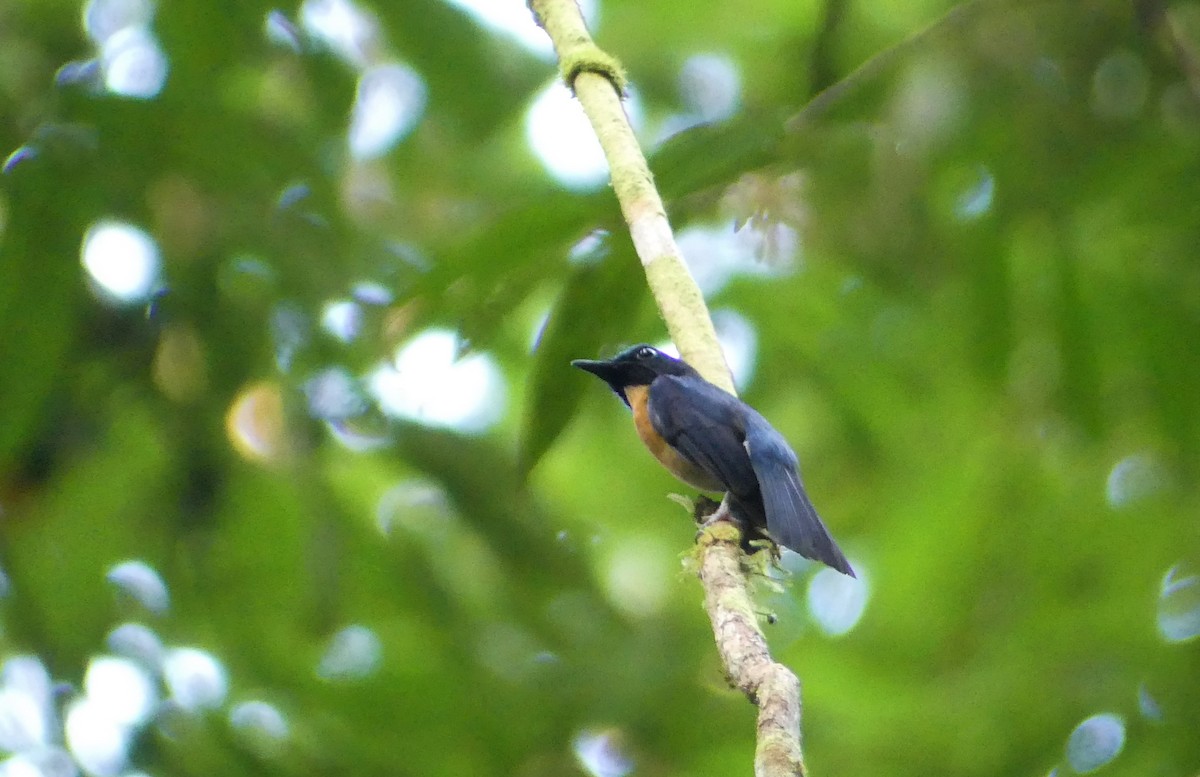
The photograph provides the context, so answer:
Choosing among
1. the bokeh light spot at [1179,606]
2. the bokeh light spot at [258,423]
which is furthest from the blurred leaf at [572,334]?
the bokeh light spot at [1179,606]

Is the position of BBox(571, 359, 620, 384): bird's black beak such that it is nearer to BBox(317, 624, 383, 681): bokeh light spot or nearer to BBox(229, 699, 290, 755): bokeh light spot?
BBox(317, 624, 383, 681): bokeh light spot

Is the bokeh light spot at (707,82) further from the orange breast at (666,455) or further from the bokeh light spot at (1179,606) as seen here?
the bokeh light spot at (1179,606)

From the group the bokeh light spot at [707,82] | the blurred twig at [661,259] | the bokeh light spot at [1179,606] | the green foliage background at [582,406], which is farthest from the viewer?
the bokeh light spot at [707,82]

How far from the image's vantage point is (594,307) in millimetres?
2945

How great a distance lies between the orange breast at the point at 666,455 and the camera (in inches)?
147

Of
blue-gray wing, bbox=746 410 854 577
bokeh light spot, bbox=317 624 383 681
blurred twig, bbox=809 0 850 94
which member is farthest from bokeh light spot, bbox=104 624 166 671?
blurred twig, bbox=809 0 850 94

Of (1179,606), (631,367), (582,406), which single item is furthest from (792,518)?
(631,367)

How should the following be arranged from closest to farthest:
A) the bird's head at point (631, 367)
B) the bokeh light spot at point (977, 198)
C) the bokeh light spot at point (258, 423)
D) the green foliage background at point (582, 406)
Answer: the green foliage background at point (582, 406) < the bokeh light spot at point (977, 198) < the bokeh light spot at point (258, 423) < the bird's head at point (631, 367)

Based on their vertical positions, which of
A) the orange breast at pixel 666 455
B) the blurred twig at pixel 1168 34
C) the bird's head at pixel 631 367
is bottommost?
the orange breast at pixel 666 455

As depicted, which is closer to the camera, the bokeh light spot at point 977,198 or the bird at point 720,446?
the bird at point 720,446

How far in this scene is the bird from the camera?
2.88m

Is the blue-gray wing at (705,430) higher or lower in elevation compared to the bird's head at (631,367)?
lower

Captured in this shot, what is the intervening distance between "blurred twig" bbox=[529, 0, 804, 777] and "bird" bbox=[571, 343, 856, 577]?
12cm

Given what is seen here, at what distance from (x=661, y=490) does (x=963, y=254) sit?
2.12 meters
